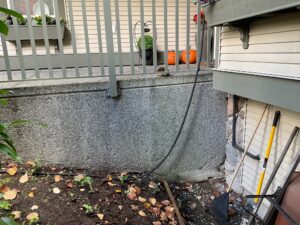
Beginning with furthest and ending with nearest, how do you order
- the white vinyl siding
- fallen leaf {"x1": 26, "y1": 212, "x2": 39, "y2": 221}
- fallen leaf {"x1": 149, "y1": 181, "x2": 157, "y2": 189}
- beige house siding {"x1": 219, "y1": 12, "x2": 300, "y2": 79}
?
1. fallen leaf {"x1": 149, "y1": 181, "x2": 157, "y2": 189}
2. the white vinyl siding
3. fallen leaf {"x1": 26, "y1": 212, "x2": 39, "y2": 221}
4. beige house siding {"x1": 219, "y1": 12, "x2": 300, "y2": 79}

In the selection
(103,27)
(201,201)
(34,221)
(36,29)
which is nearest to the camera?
(34,221)

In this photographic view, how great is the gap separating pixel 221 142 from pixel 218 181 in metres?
0.54

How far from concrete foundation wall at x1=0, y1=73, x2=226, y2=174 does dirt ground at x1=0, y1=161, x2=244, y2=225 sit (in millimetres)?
192

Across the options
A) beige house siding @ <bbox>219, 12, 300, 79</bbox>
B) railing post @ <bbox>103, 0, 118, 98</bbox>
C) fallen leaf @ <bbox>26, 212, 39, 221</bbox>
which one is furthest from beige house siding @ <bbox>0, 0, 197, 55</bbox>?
fallen leaf @ <bbox>26, 212, 39, 221</bbox>

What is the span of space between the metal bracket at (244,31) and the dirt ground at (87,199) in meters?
1.79

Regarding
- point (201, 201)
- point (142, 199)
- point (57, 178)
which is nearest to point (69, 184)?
point (57, 178)

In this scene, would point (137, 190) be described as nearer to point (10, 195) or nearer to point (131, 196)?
point (131, 196)

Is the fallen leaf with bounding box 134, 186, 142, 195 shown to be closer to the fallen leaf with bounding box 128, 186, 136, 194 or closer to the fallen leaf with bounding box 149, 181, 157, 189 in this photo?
the fallen leaf with bounding box 128, 186, 136, 194

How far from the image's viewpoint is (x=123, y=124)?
279 cm

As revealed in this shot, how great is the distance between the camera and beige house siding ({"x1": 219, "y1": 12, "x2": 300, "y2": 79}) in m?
1.82

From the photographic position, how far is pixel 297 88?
1.73 m

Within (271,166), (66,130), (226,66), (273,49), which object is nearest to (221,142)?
(271,166)

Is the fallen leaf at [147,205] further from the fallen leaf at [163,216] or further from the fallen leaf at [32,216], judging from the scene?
the fallen leaf at [32,216]

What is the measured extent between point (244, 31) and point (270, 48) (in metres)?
0.37
